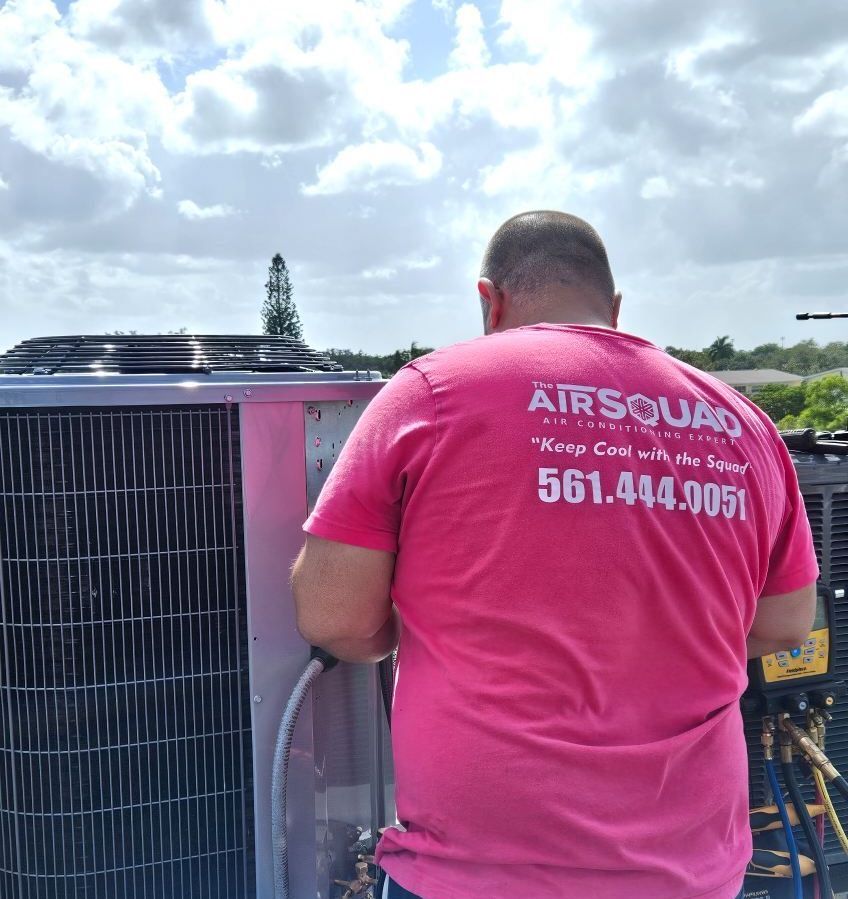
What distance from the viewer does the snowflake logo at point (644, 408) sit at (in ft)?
4.29

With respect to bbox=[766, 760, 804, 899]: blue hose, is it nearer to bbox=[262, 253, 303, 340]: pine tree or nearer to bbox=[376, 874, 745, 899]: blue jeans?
bbox=[376, 874, 745, 899]: blue jeans

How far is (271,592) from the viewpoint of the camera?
6.36 feet

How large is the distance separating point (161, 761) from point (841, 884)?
207 centimetres

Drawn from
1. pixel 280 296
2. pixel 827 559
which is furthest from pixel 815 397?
pixel 280 296

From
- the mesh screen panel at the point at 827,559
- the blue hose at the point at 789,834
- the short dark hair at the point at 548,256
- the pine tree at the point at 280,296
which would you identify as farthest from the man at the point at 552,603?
the pine tree at the point at 280,296

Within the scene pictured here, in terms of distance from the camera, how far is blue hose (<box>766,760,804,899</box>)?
7.43 feet

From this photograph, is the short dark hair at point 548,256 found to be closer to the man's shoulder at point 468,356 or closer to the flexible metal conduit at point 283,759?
the man's shoulder at point 468,356

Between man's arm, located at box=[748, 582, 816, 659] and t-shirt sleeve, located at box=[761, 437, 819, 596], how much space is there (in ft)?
0.06

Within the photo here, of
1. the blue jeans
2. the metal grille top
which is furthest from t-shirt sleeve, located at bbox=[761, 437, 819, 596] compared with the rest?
the metal grille top

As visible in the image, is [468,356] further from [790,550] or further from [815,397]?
[815,397]

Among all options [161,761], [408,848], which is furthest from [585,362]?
[161,761]

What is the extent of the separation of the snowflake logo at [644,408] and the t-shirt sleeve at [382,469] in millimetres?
302

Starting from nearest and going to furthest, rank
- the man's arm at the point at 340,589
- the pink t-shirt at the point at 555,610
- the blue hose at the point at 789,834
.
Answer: the pink t-shirt at the point at 555,610, the man's arm at the point at 340,589, the blue hose at the point at 789,834

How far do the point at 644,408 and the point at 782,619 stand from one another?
0.59 meters
